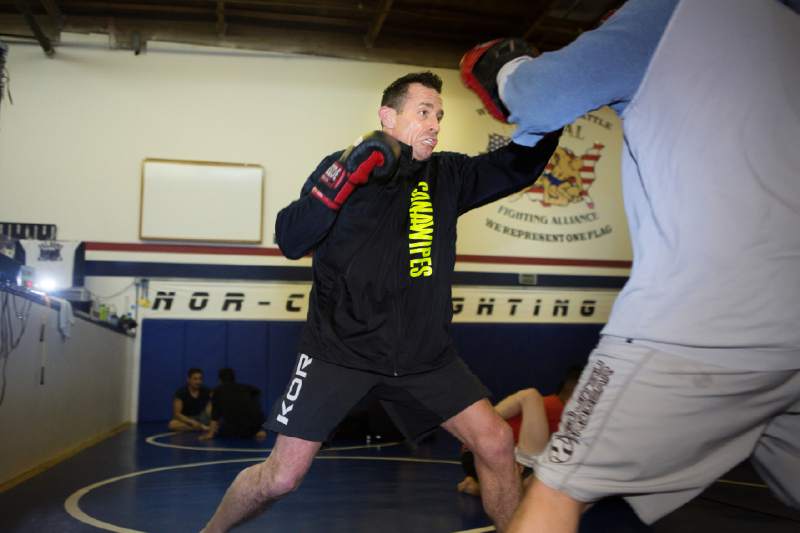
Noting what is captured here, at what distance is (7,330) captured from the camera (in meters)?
4.59

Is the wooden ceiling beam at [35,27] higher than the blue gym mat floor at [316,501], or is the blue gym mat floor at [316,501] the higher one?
the wooden ceiling beam at [35,27]

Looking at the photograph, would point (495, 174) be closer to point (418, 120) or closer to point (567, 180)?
point (418, 120)

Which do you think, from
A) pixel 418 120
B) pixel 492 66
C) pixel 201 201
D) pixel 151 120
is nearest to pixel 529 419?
pixel 418 120

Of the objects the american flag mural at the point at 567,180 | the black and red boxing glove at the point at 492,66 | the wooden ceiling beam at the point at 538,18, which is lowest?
the black and red boxing glove at the point at 492,66

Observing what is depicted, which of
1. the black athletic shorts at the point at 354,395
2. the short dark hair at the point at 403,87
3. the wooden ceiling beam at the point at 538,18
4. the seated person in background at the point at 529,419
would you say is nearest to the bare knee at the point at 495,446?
the black athletic shorts at the point at 354,395

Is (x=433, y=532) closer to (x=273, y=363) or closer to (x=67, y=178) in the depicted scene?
(x=273, y=363)

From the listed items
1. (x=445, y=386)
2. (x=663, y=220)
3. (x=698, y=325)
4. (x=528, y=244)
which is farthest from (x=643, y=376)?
(x=528, y=244)

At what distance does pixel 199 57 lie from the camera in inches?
442

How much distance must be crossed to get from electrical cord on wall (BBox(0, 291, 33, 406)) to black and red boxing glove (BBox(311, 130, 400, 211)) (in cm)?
282

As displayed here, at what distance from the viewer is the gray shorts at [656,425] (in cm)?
141

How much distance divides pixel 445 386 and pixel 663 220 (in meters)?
1.46

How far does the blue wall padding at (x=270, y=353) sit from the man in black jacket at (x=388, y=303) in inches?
290

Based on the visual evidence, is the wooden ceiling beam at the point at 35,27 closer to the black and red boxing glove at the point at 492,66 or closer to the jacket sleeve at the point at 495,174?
the jacket sleeve at the point at 495,174

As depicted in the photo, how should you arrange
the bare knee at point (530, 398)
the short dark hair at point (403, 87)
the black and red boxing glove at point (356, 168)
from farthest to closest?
the bare knee at point (530, 398) → the short dark hair at point (403, 87) → the black and red boxing glove at point (356, 168)
